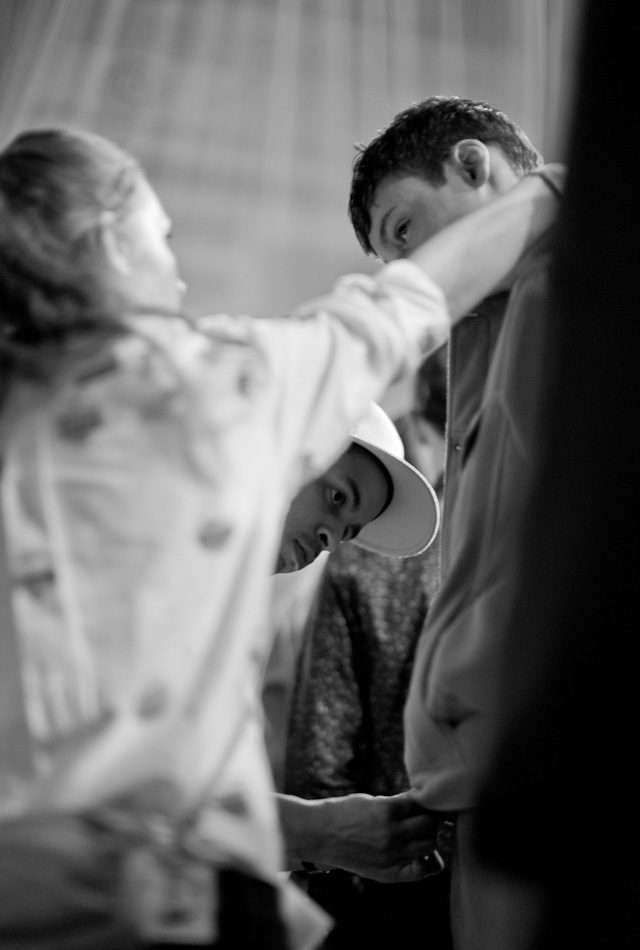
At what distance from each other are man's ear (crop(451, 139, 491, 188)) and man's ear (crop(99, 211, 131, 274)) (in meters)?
0.43

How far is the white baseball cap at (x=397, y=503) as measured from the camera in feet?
3.85

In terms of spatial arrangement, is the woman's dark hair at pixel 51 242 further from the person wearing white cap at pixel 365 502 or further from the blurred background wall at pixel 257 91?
the blurred background wall at pixel 257 91

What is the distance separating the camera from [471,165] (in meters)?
1.06

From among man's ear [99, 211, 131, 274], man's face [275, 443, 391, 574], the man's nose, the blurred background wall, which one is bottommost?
the man's nose

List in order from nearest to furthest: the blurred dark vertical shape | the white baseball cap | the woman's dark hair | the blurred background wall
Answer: the blurred dark vertical shape → the woman's dark hair → the white baseball cap → the blurred background wall

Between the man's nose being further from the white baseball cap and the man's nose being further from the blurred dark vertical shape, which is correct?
the blurred dark vertical shape

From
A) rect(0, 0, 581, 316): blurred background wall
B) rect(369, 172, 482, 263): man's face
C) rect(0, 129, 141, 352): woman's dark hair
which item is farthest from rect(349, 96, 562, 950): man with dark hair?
rect(0, 0, 581, 316): blurred background wall

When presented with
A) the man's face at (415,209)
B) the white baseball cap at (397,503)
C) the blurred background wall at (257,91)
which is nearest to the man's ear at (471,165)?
the man's face at (415,209)

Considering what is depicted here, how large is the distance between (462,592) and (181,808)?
0.30 meters

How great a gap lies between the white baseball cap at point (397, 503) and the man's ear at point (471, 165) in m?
0.26

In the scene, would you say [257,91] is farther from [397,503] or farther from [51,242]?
[51,242]

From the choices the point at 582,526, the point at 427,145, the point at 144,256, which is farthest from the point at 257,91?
the point at 582,526

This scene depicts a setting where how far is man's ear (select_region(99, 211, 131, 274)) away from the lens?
2.41 feet

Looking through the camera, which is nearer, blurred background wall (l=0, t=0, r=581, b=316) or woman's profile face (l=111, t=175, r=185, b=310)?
woman's profile face (l=111, t=175, r=185, b=310)
